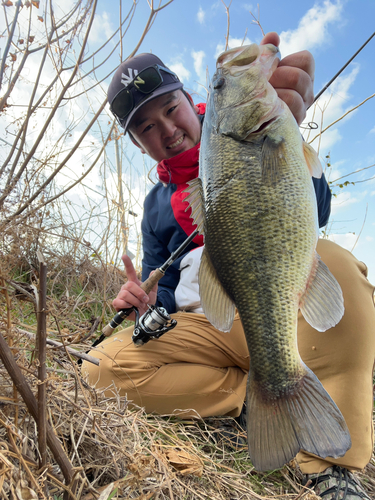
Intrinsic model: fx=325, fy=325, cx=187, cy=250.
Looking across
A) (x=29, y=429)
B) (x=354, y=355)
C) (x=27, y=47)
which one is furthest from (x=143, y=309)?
(x=27, y=47)

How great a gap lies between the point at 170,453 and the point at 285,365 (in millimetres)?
629

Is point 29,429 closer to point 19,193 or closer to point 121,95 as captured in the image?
point 121,95

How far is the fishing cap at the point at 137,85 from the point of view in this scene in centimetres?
240

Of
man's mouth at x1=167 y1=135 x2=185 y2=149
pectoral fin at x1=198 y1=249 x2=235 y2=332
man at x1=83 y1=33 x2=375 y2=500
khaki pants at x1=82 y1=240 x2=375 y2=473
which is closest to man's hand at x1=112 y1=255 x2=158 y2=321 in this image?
man at x1=83 y1=33 x2=375 y2=500

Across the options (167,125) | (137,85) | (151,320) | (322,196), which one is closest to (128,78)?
(137,85)

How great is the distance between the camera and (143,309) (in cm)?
219

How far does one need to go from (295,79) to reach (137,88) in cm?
137

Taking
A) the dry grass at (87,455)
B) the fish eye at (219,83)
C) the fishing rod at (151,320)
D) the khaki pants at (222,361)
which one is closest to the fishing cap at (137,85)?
the fish eye at (219,83)

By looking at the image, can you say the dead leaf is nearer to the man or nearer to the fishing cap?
the man

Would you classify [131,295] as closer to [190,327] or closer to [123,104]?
[190,327]

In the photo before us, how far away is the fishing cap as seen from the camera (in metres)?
2.40

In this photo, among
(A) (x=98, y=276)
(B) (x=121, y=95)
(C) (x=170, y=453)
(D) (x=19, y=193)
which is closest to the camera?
(C) (x=170, y=453)

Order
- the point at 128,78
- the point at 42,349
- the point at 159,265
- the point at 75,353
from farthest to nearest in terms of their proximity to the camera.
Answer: the point at 159,265
the point at 128,78
the point at 75,353
the point at 42,349

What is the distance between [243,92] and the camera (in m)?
1.38
